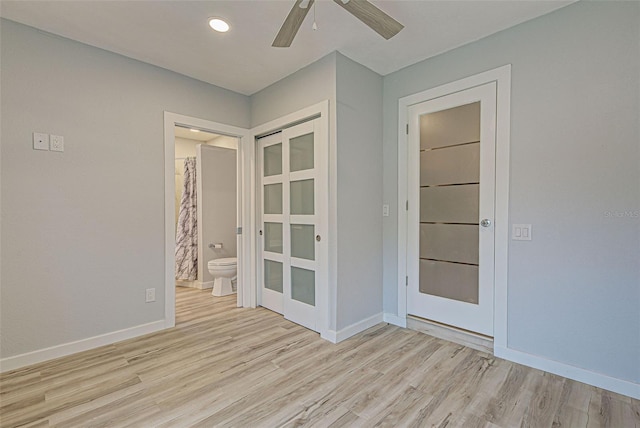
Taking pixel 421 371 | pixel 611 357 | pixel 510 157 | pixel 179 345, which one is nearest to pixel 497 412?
pixel 421 371

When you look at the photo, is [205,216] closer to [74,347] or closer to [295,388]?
[74,347]

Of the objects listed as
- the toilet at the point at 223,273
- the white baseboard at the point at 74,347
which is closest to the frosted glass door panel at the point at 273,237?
the toilet at the point at 223,273

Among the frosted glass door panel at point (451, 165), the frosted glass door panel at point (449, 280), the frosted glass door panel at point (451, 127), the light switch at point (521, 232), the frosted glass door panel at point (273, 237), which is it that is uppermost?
the frosted glass door panel at point (451, 127)

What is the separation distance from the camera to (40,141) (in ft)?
7.64

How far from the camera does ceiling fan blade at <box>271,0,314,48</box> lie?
1577mm

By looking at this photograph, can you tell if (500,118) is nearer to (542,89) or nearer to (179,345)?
(542,89)

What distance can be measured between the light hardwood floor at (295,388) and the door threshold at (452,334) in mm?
79

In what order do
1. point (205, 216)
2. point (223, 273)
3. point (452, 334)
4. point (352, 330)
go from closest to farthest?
point (452, 334) < point (352, 330) < point (223, 273) < point (205, 216)

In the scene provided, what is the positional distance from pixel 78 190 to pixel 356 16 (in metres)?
2.64

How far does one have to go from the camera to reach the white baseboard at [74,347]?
2.22m

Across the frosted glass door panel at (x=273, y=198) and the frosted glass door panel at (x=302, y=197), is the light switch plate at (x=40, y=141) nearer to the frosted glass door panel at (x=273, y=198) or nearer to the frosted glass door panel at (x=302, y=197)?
the frosted glass door panel at (x=273, y=198)

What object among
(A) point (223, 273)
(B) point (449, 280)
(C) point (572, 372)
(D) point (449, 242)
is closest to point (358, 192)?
(D) point (449, 242)

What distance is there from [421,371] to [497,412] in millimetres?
544

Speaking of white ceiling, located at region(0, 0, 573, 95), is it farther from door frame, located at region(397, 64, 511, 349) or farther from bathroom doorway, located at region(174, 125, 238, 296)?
bathroom doorway, located at region(174, 125, 238, 296)
